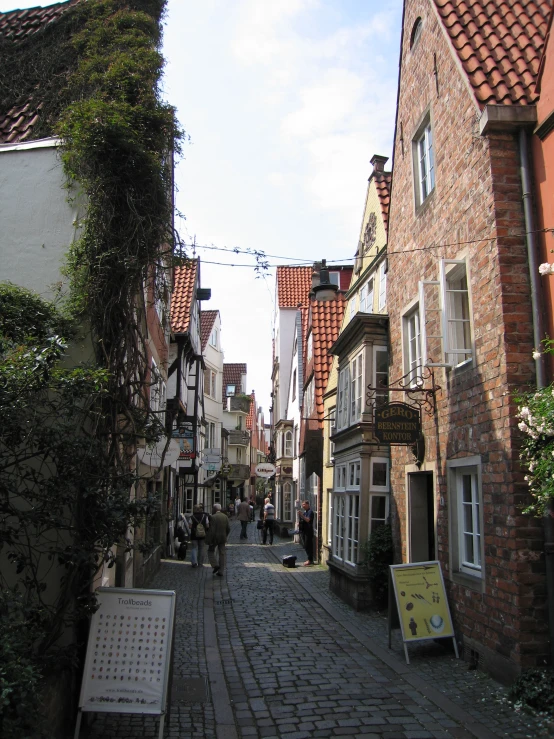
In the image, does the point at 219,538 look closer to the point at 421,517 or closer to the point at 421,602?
the point at 421,517

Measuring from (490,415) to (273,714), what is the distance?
384cm

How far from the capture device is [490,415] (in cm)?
748

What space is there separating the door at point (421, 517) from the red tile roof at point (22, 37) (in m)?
7.48

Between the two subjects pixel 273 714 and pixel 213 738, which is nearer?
pixel 213 738

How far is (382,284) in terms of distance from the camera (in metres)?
13.5

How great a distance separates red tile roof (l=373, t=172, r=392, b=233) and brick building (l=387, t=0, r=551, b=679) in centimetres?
249

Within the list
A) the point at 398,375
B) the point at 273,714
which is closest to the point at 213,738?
the point at 273,714

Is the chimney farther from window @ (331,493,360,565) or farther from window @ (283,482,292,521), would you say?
window @ (283,482,292,521)

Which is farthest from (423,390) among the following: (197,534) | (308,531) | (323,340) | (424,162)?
(308,531)

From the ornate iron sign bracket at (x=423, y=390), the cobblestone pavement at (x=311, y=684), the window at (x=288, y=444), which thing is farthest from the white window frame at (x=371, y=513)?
the window at (x=288, y=444)

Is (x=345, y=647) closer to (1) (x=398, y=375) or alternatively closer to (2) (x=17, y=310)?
(1) (x=398, y=375)

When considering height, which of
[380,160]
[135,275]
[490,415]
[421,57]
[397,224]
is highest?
[380,160]

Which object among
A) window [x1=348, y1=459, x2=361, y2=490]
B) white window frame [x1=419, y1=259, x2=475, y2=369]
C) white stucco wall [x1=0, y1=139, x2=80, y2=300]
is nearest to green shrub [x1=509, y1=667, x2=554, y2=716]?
white window frame [x1=419, y1=259, x2=475, y2=369]

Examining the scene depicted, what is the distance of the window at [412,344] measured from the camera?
10617 millimetres
